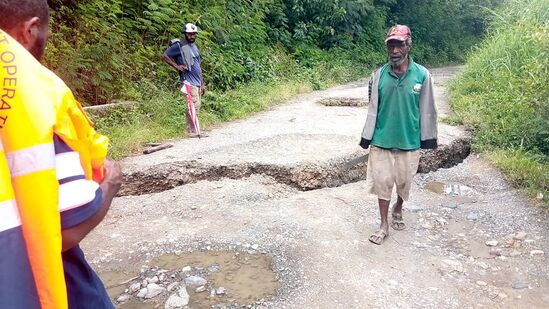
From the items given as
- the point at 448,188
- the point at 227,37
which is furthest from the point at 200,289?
the point at 227,37

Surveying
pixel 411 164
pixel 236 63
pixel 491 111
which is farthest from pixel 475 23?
pixel 411 164

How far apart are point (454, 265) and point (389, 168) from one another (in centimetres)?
83

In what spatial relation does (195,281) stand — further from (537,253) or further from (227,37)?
(227,37)

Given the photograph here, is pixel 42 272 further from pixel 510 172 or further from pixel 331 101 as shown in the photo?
pixel 331 101

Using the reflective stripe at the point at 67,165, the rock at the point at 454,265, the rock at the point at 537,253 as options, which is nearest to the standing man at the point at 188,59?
the rock at the point at 454,265

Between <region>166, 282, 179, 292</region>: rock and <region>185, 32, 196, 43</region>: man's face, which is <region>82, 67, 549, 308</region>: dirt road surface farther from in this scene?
<region>185, 32, 196, 43</region>: man's face

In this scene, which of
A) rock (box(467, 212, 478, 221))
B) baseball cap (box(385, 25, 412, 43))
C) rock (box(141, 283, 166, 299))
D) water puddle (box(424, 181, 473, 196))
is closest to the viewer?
rock (box(141, 283, 166, 299))

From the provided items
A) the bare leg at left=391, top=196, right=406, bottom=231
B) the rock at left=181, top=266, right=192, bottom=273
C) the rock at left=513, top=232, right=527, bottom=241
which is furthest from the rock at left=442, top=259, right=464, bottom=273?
the rock at left=181, top=266, right=192, bottom=273

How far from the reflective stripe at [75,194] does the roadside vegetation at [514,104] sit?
433 cm

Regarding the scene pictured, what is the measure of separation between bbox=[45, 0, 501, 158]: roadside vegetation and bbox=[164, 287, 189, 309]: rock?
2968 millimetres

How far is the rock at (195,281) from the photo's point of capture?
3.01 meters

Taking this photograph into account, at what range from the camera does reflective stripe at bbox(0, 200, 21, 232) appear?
90cm

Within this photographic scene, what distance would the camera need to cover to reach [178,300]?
9.20 feet

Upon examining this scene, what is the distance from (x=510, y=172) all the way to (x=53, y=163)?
5.02 meters
